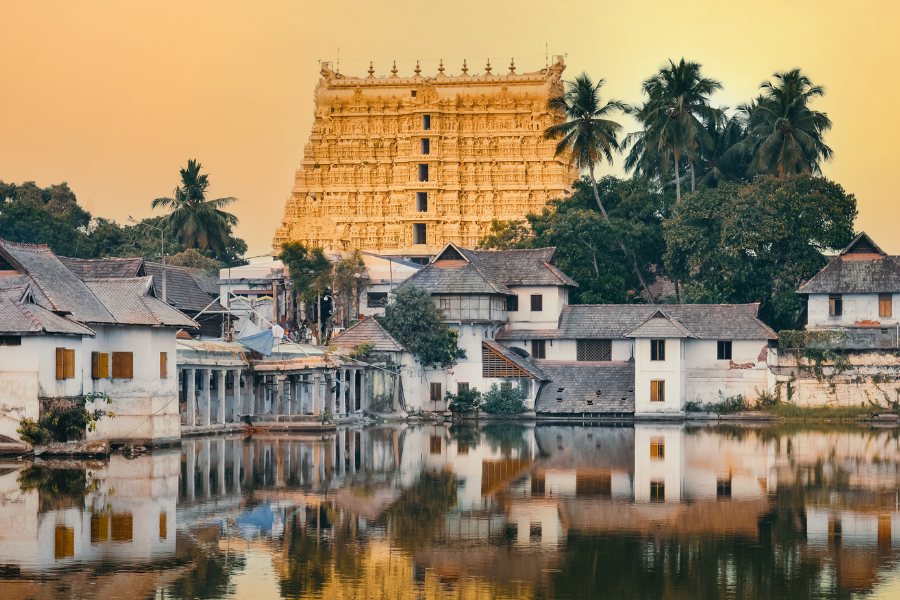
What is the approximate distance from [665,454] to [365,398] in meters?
17.4

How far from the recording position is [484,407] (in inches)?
2114

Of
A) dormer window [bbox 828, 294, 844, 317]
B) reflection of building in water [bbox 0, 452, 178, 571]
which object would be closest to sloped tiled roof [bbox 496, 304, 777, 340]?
dormer window [bbox 828, 294, 844, 317]

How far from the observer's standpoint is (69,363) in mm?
33125

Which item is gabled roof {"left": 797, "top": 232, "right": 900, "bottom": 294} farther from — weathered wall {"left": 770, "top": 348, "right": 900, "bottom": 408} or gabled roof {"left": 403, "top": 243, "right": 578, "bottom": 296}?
gabled roof {"left": 403, "top": 243, "right": 578, "bottom": 296}

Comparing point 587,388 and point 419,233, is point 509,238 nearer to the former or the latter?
point 419,233

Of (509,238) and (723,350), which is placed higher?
(509,238)

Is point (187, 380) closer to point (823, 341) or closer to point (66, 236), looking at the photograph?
point (823, 341)

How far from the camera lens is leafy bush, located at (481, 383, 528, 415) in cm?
5341

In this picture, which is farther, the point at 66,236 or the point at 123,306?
the point at 66,236

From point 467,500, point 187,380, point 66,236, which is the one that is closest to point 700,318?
point 187,380

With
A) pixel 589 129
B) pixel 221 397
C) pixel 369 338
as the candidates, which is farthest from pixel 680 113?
pixel 221 397

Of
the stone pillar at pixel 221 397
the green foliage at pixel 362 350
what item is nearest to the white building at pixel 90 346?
the stone pillar at pixel 221 397

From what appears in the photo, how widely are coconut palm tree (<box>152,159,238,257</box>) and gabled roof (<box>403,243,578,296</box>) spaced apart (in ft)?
81.1

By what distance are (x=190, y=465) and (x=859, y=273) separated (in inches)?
1349
